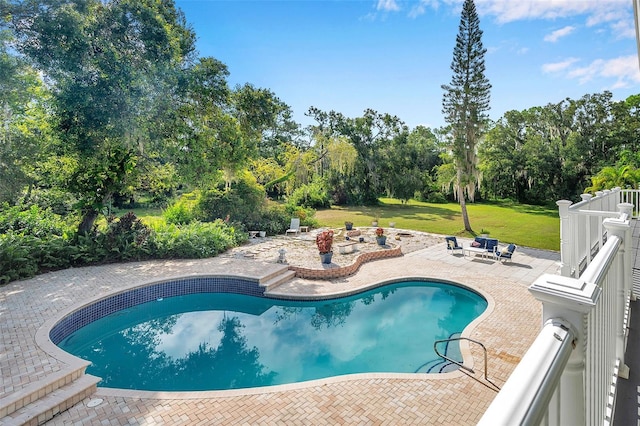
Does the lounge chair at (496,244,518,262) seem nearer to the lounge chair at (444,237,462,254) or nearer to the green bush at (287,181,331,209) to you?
the lounge chair at (444,237,462,254)

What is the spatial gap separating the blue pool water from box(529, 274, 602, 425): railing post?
524 centimetres

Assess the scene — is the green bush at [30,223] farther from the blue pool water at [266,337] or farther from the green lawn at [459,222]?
the green lawn at [459,222]

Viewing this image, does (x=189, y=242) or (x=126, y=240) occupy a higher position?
(x=126, y=240)

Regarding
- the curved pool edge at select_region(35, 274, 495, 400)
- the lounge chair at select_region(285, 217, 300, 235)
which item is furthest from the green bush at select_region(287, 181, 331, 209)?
the curved pool edge at select_region(35, 274, 495, 400)

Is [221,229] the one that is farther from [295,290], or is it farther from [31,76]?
[31,76]

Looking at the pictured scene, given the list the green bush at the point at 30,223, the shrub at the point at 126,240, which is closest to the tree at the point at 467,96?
the shrub at the point at 126,240

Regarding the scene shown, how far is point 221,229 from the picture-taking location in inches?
561

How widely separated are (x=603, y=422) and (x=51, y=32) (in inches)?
501

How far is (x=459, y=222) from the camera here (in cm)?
2070

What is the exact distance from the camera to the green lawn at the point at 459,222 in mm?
15901

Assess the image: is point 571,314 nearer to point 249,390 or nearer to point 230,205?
point 249,390

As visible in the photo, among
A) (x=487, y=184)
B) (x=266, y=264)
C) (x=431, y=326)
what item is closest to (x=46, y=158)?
(x=266, y=264)

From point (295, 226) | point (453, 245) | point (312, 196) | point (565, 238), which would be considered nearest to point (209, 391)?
point (565, 238)

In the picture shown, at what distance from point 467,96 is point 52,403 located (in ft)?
59.4
